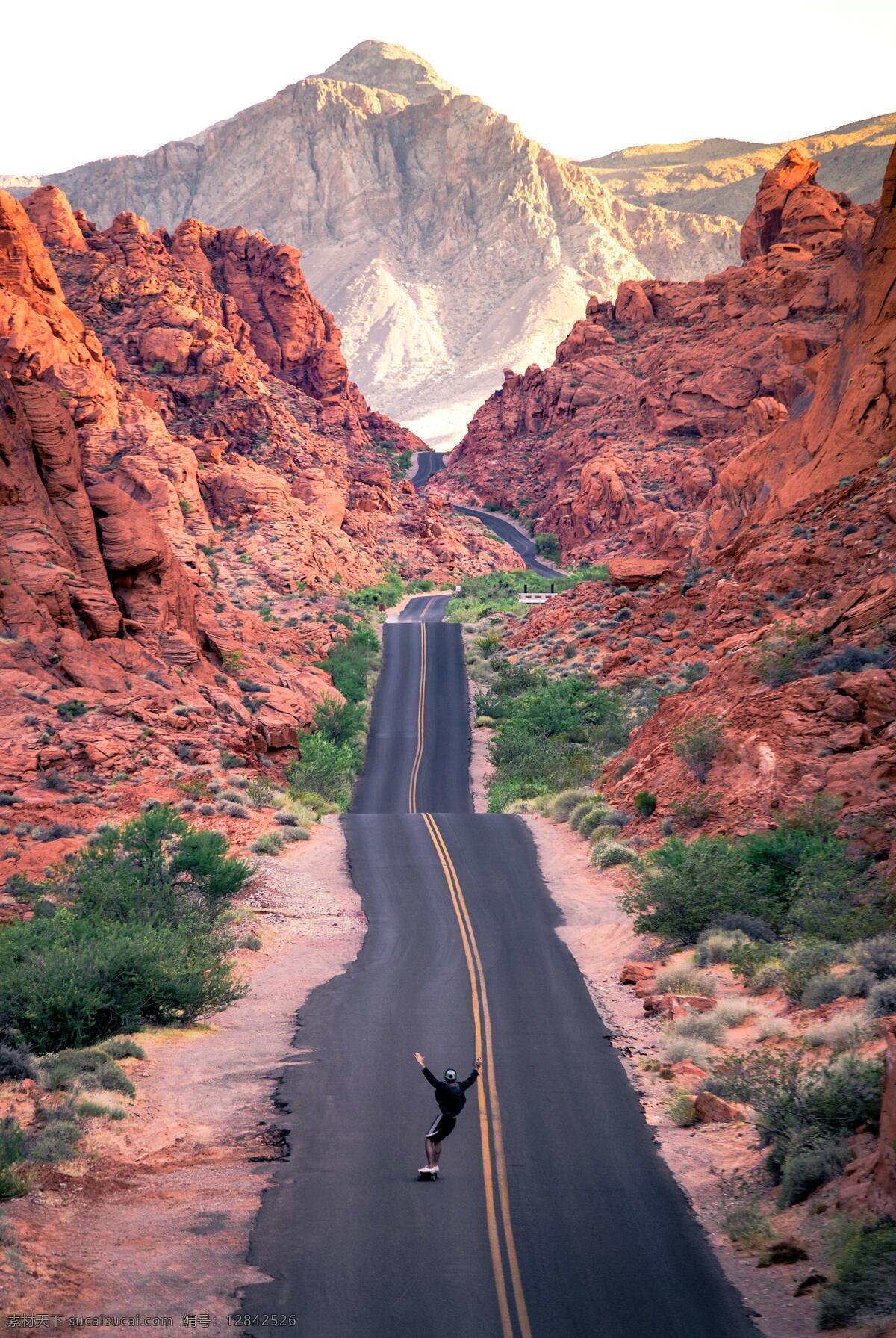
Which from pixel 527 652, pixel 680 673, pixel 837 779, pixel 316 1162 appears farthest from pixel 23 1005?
pixel 527 652

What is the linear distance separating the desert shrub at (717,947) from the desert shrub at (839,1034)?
465 cm

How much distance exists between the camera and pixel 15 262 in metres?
61.5

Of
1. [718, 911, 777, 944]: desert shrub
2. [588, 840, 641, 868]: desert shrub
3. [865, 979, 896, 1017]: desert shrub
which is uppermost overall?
[865, 979, 896, 1017]: desert shrub

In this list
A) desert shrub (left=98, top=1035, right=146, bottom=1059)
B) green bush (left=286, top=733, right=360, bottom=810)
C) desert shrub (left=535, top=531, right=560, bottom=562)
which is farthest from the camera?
desert shrub (left=535, top=531, right=560, bottom=562)

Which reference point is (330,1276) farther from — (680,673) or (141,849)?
(680,673)

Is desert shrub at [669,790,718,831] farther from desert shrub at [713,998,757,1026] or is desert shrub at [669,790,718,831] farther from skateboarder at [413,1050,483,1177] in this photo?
skateboarder at [413,1050,483,1177]

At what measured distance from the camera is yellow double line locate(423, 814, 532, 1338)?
1075 cm

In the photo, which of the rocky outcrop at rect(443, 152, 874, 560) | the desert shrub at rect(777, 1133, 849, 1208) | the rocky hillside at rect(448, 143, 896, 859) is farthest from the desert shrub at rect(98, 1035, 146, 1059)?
the rocky outcrop at rect(443, 152, 874, 560)

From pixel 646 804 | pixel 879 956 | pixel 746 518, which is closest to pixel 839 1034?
pixel 879 956

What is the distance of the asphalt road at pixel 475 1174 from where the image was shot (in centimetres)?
1064

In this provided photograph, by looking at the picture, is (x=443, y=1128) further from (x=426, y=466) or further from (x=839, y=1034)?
(x=426, y=466)

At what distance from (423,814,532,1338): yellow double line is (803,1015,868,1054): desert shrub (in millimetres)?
4271

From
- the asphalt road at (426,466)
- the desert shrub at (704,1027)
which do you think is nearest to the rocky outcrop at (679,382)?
the asphalt road at (426,466)

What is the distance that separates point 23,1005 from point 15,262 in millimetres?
55427
